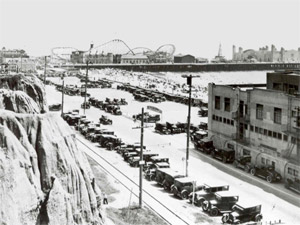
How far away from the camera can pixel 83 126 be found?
71375 millimetres

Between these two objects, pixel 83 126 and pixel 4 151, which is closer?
pixel 4 151

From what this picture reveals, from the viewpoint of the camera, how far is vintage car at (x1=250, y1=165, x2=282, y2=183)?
1770 inches

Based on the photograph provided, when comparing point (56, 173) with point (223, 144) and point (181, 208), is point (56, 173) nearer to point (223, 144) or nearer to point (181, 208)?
point (181, 208)

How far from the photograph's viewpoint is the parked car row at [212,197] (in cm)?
3356

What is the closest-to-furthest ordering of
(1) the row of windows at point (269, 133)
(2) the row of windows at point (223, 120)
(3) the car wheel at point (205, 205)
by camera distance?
1. (3) the car wheel at point (205, 205)
2. (1) the row of windows at point (269, 133)
3. (2) the row of windows at point (223, 120)

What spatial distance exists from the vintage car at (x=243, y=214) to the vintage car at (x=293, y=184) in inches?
388

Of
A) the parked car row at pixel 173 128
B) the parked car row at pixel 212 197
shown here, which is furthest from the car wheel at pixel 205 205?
the parked car row at pixel 173 128

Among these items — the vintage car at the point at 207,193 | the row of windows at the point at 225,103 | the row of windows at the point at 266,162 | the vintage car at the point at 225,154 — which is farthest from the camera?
the row of windows at the point at 225,103

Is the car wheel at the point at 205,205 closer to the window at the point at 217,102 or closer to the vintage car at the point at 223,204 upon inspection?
the vintage car at the point at 223,204

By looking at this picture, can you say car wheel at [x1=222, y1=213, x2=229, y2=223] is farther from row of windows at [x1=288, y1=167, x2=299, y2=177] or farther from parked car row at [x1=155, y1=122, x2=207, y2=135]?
parked car row at [x1=155, y1=122, x2=207, y2=135]

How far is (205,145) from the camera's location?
58250 mm

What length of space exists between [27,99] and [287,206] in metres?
23.2

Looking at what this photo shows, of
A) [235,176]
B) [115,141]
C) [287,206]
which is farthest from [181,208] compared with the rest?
[115,141]

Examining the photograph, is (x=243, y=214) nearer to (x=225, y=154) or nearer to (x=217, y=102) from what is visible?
(x=225, y=154)
